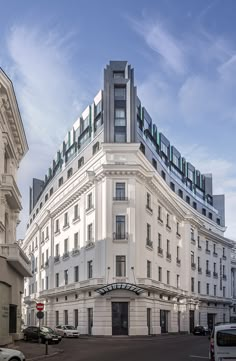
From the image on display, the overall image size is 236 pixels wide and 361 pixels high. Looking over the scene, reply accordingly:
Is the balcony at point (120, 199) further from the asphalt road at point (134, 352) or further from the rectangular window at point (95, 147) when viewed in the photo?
the asphalt road at point (134, 352)

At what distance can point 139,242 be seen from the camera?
54531 mm

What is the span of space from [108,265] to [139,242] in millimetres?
3917

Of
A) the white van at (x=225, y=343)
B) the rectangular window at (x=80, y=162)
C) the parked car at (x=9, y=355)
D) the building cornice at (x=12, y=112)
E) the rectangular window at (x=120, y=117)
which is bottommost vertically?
the parked car at (x=9, y=355)

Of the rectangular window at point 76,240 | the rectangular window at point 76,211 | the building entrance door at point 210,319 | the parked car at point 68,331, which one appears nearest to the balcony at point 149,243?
the rectangular window at point 76,240

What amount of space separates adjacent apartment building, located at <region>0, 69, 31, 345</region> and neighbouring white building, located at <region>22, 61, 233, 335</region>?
13.4 metres

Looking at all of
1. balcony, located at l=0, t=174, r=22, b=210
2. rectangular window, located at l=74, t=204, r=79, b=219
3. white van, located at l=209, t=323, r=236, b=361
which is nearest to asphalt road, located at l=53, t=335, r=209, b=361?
white van, located at l=209, t=323, r=236, b=361

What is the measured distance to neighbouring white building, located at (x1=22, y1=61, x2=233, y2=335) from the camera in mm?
52875

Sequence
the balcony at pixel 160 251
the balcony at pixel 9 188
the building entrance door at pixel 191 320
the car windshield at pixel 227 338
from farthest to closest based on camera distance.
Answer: the building entrance door at pixel 191 320 < the balcony at pixel 160 251 < the balcony at pixel 9 188 < the car windshield at pixel 227 338

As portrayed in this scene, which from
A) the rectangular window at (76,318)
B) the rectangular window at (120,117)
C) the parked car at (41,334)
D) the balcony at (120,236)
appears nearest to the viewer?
the parked car at (41,334)

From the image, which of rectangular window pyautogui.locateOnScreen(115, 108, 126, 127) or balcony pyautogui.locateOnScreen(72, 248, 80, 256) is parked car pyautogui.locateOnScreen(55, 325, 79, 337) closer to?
balcony pyautogui.locateOnScreen(72, 248, 80, 256)

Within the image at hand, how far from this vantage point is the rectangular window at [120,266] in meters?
52.9

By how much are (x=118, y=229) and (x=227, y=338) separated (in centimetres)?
3765

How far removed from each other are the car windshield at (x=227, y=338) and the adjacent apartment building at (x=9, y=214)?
1767cm

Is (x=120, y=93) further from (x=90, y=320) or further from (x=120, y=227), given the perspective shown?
(x=90, y=320)
